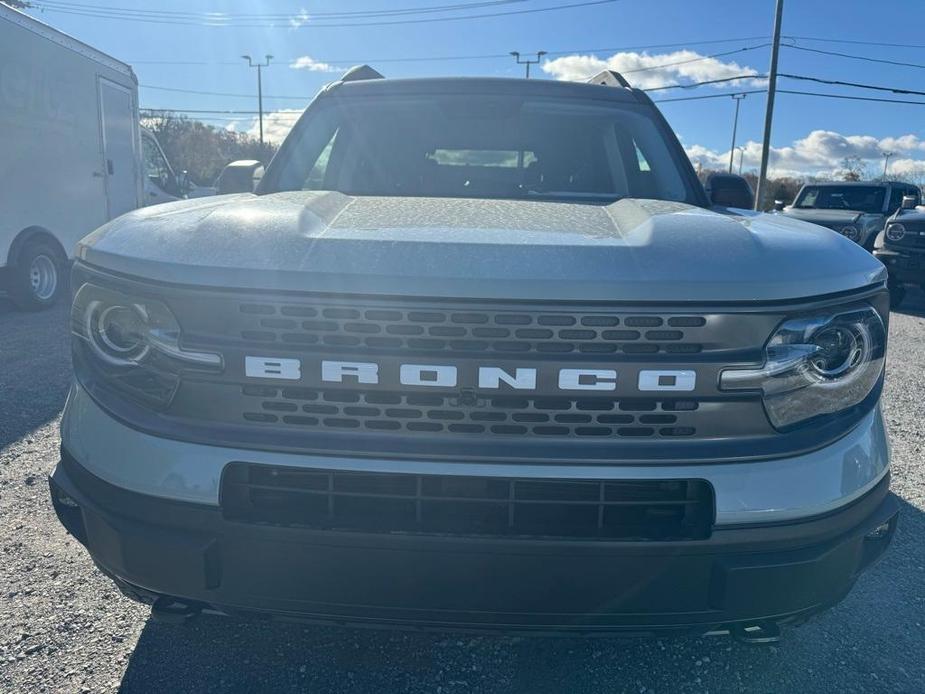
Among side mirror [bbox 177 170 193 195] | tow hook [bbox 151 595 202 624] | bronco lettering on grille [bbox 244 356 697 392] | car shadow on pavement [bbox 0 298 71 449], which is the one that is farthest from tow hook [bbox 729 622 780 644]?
side mirror [bbox 177 170 193 195]

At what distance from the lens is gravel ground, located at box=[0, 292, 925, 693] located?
86.1 inches

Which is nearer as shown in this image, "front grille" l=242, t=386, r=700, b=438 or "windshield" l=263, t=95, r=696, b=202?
"front grille" l=242, t=386, r=700, b=438

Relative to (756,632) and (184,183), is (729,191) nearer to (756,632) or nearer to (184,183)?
(756,632)

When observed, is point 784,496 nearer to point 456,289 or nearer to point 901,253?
point 456,289

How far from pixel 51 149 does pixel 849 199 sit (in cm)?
1427

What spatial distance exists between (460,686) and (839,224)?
13413mm

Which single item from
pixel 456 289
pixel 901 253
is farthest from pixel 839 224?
pixel 456 289

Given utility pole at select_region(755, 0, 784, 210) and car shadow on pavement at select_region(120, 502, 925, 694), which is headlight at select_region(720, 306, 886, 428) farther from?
utility pole at select_region(755, 0, 784, 210)

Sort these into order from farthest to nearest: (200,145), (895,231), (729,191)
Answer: (200,145) → (895,231) → (729,191)

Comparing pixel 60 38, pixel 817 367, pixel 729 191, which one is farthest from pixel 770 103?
pixel 817 367

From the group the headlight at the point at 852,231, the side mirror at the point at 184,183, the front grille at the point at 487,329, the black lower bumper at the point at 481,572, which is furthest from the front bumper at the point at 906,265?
the side mirror at the point at 184,183

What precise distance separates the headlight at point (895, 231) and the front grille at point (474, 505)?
10.1 meters

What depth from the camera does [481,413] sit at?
5.32 feet

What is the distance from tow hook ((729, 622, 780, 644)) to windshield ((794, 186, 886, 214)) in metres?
14.7
